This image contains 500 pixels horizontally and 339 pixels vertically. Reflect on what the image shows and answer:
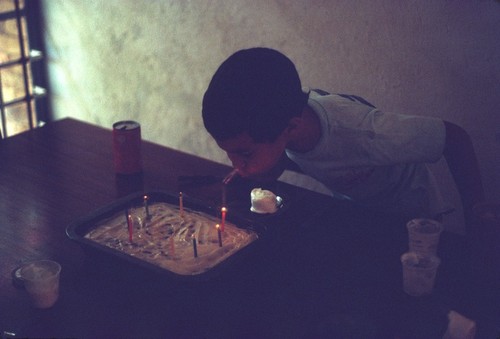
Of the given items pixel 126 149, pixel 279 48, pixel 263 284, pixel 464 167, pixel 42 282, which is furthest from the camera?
pixel 279 48

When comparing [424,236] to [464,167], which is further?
[464,167]

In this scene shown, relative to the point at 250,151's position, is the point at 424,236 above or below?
below

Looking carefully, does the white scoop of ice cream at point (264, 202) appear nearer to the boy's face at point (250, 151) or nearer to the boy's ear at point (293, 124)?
the boy's face at point (250, 151)

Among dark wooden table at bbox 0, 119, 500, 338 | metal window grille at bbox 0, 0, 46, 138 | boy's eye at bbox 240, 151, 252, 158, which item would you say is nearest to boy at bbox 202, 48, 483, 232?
boy's eye at bbox 240, 151, 252, 158

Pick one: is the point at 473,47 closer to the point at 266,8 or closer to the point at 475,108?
the point at 475,108

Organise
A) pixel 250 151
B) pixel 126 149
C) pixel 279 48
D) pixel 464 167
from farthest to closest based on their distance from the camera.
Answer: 1. pixel 279 48
2. pixel 126 149
3. pixel 464 167
4. pixel 250 151

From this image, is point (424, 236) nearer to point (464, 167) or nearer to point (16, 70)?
point (464, 167)

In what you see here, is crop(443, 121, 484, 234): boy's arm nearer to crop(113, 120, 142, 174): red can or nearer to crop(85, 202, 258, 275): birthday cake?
crop(85, 202, 258, 275): birthday cake

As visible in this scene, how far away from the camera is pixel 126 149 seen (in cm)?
231

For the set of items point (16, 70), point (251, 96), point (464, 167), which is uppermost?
point (251, 96)

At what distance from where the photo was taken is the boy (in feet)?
5.87

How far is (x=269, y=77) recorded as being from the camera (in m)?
1.81

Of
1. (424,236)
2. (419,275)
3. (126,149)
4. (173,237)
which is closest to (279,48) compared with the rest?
(126,149)

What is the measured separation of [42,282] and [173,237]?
1.36ft
